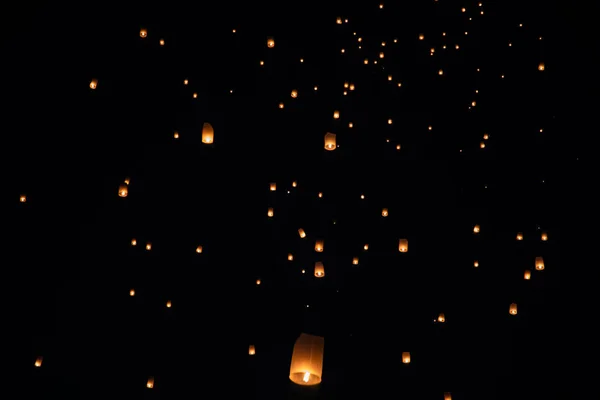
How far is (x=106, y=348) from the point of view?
321 cm

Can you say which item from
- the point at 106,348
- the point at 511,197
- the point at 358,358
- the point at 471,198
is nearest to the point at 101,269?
the point at 106,348

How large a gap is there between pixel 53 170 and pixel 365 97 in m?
1.99

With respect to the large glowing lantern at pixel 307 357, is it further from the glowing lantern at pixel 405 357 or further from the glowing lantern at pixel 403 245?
the glowing lantern at pixel 403 245

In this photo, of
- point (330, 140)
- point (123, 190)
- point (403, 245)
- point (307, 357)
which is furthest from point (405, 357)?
point (123, 190)

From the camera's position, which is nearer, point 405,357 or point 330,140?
point 330,140

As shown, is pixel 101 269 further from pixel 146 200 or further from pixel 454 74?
pixel 454 74

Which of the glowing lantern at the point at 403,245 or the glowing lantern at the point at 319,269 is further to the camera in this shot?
the glowing lantern at the point at 403,245

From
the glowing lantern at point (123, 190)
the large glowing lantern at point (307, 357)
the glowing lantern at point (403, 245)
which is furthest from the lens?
the glowing lantern at point (403, 245)

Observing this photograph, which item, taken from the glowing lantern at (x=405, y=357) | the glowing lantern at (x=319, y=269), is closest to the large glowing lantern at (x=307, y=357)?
the glowing lantern at (x=319, y=269)

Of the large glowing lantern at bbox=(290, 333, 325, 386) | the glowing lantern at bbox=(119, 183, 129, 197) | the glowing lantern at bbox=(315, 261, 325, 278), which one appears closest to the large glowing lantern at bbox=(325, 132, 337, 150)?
the glowing lantern at bbox=(315, 261, 325, 278)

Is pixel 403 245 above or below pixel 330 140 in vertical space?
below

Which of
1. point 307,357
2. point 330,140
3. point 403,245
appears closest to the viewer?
point 307,357

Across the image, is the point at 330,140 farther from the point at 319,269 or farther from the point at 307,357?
the point at 307,357

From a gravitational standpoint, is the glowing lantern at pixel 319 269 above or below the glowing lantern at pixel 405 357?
above
